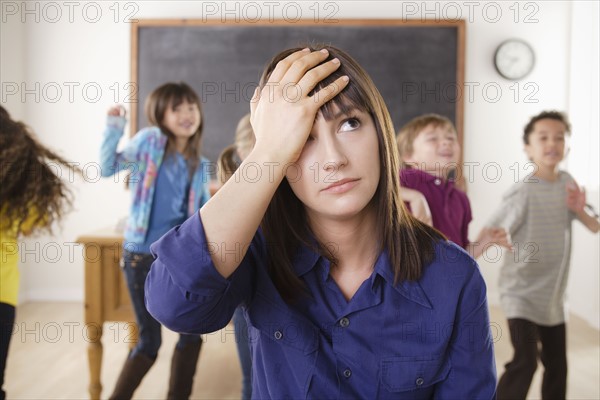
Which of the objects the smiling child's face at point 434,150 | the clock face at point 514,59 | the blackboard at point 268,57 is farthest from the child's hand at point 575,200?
the clock face at point 514,59

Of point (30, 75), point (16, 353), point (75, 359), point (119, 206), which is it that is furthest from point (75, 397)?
point (30, 75)

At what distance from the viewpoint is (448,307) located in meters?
0.80

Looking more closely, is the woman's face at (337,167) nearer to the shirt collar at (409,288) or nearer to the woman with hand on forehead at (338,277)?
the woman with hand on forehead at (338,277)

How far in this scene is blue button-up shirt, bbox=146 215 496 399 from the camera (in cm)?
80

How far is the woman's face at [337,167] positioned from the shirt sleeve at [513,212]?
1490mm

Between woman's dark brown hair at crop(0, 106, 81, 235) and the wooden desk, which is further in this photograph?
the wooden desk

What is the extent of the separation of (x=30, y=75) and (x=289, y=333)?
419cm

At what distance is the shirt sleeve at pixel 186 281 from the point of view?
2.23ft

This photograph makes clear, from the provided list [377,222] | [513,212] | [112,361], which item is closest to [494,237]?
[513,212]

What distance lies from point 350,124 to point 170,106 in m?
1.61

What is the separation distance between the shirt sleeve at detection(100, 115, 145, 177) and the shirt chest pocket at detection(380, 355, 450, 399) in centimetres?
167

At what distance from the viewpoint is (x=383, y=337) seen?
2.68 feet

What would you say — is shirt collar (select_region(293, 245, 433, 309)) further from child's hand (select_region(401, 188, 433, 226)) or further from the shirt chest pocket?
child's hand (select_region(401, 188, 433, 226))

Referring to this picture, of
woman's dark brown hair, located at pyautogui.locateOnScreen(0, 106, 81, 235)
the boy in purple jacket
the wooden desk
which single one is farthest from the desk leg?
the boy in purple jacket
